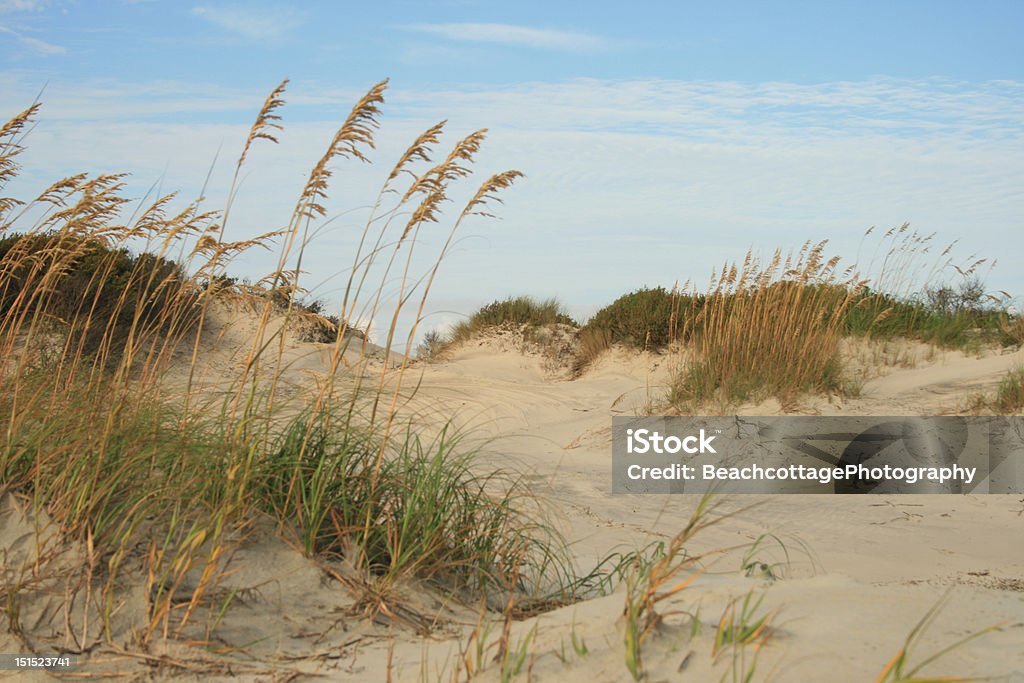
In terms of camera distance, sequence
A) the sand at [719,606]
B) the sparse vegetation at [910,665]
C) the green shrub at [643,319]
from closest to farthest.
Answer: the sparse vegetation at [910,665] → the sand at [719,606] → the green shrub at [643,319]

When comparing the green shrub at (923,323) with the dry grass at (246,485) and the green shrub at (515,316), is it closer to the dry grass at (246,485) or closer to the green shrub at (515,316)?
the green shrub at (515,316)

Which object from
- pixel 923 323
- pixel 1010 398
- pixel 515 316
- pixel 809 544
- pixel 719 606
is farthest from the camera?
pixel 515 316

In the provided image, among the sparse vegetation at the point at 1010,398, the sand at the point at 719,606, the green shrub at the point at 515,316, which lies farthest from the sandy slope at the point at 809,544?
the green shrub at the point at 515,316

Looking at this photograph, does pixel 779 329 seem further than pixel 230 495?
Yes

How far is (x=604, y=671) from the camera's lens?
2225 millimetres

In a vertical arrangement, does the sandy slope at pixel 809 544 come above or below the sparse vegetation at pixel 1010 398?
below

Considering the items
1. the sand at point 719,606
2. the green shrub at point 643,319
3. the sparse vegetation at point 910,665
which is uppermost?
the green shrub at point 643,319

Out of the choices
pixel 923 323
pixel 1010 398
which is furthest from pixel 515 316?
pixel 1010 398

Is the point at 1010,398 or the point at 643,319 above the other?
the point at 643,319

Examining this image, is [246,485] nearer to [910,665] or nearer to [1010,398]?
[910,665]

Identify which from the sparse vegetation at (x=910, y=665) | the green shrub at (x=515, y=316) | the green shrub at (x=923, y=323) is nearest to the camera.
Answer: the sparse vegetation at (x=910, y=665)

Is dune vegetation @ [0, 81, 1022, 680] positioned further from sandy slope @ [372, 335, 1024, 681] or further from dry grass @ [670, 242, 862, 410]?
dry grass @ [670, 242, 862, 410]

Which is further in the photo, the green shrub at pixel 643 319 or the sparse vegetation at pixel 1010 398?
the green shrub at pixel 643 319

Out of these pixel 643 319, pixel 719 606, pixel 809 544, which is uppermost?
pixel 643 319
